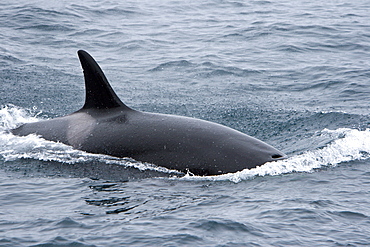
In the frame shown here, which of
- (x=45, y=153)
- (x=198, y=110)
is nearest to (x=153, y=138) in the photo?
(x=45, y=153)

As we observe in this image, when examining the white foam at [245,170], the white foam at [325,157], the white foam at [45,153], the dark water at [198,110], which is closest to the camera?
the dark water at [198,110]

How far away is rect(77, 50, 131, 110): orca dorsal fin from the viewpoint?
12828 mm

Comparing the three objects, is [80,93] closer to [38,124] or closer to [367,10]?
[38,124]

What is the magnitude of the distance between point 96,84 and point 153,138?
195 centimetres

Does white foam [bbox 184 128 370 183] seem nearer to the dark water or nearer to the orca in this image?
the dark water

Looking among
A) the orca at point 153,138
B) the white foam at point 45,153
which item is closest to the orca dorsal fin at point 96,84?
the orca at point 153,138

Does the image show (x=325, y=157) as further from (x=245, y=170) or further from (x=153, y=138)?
(x=153, y=138)

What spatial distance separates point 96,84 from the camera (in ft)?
42.2

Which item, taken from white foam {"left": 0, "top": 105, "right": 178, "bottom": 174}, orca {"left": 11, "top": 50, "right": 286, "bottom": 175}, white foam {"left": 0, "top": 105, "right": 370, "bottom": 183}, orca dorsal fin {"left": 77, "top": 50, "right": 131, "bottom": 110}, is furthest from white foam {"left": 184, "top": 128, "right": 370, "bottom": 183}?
orca dorsal fin {"left": 77, "top": 50, "right": 131, "bottom": 110}

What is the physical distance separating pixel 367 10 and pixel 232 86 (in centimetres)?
1880

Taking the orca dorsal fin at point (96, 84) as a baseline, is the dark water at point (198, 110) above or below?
below

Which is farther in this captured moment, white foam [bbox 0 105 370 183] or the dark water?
white foam [bbox 0 105 370 183]

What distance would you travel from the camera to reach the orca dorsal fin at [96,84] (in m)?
12.8

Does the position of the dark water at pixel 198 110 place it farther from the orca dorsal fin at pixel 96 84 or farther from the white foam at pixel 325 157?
the orca dorsal fin at pixel 96 84
